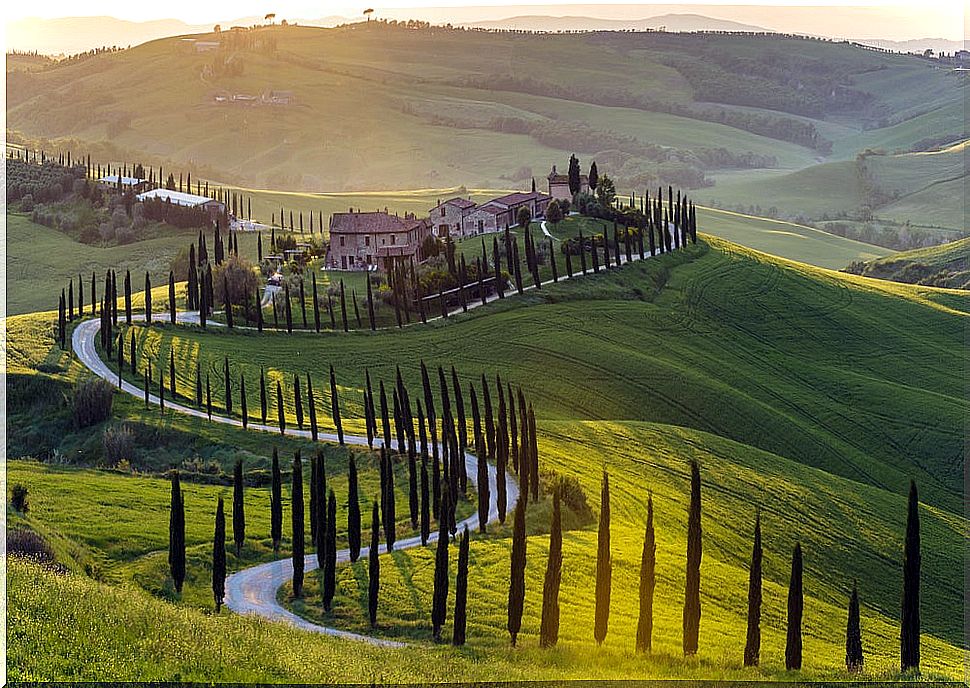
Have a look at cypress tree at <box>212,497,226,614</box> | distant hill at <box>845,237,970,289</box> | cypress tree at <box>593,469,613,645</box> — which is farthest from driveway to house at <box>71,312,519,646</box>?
distant hill at <box>845,237,970,289</box>

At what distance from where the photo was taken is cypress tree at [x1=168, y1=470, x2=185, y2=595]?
23.5 metres

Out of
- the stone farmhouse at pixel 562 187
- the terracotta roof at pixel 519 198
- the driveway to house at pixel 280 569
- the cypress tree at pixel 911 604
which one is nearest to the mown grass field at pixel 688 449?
the cypress tree at pixel 911 604

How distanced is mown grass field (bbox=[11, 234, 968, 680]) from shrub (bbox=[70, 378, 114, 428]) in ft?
2.40

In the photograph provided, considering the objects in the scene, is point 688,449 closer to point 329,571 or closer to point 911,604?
point 911,604

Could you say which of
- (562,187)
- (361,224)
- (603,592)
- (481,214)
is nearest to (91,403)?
(603,592)

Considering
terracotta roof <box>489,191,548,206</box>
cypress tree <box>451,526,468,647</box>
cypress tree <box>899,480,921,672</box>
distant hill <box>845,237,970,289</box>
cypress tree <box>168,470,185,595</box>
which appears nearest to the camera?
cypress tree <box>899,480,921,672</box>

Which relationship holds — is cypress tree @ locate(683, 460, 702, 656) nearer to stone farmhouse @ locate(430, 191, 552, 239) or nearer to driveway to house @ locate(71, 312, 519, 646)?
driveway to house @ locate(71, 312, 519, 646)

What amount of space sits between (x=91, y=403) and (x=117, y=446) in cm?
297

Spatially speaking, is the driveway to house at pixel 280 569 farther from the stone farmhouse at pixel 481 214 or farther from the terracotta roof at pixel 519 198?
the terracotta roof at pixel 519 198

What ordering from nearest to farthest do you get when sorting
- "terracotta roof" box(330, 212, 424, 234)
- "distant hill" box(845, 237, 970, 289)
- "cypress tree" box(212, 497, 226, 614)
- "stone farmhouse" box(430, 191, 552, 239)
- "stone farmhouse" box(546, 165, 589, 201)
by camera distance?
"cypress tree" box(212, 497, 226, 614)
"terracotta roof" box(330, 212, 424, 234)
"stone farmhouse" box(430, 191, 552, 239)
"stone farmhouse" box(546, 165, 589, 201)
"distant hill" box(845, 237, 970, 289)

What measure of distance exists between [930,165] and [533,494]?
14168 cm

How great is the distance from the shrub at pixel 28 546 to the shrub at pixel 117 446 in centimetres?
1255

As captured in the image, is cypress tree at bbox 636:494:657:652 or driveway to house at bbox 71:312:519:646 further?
driveway to house at bbox 71:312:519:646

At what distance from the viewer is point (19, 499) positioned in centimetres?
2602
